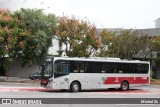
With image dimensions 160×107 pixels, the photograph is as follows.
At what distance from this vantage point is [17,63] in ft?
182

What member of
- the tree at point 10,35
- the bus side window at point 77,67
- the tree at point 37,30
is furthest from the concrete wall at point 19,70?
the bus side window at point 77,67

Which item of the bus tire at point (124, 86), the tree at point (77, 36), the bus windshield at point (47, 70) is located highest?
the tree at point (77, 36)

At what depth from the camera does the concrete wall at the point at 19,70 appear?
5581 cm

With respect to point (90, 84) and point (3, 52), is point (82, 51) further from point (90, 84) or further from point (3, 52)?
point (90, 84)

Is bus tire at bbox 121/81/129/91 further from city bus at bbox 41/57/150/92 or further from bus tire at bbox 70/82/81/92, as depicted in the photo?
bus tire at bbox 70/82/81/92

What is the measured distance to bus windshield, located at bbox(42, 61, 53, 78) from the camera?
29188 millimetres

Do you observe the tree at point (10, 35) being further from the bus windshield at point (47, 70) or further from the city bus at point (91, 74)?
the city bus at point (91, 74)

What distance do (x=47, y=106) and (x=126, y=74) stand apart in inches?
716

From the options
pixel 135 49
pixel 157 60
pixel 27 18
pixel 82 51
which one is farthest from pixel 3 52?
pixel 157 60

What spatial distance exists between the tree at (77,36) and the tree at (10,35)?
4.86 meters

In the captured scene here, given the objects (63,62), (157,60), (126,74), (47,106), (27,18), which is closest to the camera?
(47,106)

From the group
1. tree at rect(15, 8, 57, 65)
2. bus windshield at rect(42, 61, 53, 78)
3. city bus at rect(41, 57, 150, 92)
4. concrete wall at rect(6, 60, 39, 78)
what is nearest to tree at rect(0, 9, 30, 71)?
tree at rect(15, 8, 57, 65)

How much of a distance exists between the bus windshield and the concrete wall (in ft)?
86.0

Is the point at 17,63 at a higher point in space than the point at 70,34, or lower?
lower
